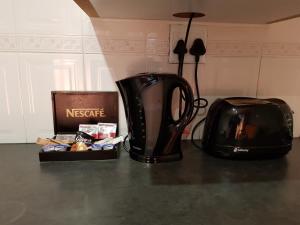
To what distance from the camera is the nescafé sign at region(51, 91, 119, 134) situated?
940 mm

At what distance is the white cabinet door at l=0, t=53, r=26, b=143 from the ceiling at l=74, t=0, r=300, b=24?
0.34 meters

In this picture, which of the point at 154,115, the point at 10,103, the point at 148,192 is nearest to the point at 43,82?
the point at 10,103

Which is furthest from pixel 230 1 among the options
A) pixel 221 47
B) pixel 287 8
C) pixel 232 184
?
pixel 232 184

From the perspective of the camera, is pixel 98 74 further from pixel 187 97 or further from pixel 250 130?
pixel 250 130

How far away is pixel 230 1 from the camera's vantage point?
2.08ft

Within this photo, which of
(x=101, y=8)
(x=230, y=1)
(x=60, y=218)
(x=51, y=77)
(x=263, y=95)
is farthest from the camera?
(x=263, y=95)

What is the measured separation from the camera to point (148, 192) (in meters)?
0.64

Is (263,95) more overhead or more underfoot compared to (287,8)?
more underfoot

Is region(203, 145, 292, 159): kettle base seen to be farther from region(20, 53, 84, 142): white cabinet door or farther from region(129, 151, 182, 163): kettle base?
region(20, 53, 84, 142): white cabinet door

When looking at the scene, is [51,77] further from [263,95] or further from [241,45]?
[263,95]

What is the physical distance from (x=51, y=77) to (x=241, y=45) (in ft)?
2.40

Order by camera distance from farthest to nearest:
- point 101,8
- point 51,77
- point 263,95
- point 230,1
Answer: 1. point 263,95
2. point 51,77
3. point 101,8
4. point 230,1

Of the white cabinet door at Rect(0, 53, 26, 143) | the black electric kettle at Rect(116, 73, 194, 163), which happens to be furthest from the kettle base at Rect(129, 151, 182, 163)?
the white cabinet door at Rect(0, 53, 26, 143)

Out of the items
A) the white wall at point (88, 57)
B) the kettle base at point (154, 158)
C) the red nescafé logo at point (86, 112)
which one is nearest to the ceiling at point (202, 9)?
the white wall at point (88, 57)
